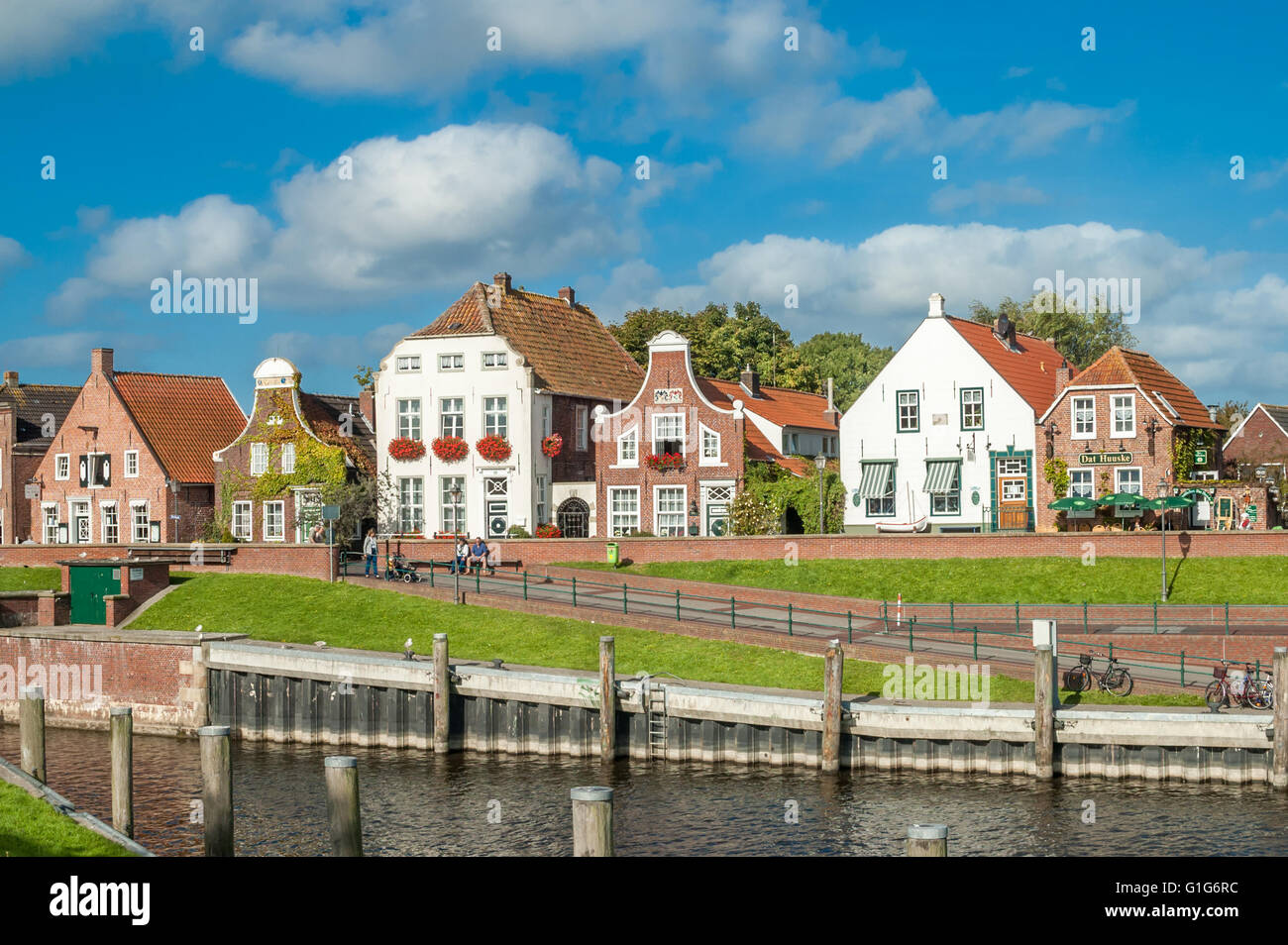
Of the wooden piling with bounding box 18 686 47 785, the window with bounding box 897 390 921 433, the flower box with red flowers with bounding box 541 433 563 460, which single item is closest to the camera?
the wooden piling with bounding box 18 686 47 785

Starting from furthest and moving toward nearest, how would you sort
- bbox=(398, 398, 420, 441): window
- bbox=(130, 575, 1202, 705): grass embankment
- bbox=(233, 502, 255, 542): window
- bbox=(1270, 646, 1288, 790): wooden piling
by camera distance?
bbox=(233, 502, 255, 542): window, bbox=(398, 398, 420, 441): window, bbox=(130, 575, 1202, 705): grass embankment, bbox=(1270, 646, 1288, 790): wooden piling

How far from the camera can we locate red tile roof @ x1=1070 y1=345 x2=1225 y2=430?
174 feet

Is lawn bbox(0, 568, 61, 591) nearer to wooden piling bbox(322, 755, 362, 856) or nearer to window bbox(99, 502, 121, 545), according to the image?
window bbox(99, 502, 121, 545)

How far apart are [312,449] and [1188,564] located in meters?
37.7

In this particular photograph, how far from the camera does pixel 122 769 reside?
21344 mm

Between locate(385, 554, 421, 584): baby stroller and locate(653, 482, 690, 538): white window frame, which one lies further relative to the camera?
locate(653, 482, 690, 538): white window frame

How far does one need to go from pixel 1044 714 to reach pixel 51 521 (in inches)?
2199

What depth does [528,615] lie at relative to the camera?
4091cm

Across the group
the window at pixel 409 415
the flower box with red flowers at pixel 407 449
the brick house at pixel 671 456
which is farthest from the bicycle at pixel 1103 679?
the window at pixel 409 415

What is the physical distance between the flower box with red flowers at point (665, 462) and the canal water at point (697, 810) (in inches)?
1026

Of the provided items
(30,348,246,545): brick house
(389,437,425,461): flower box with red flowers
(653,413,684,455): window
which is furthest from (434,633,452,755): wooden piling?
(30,348,246,545): brick house

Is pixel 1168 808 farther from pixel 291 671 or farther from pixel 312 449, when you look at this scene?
pixel 312 449

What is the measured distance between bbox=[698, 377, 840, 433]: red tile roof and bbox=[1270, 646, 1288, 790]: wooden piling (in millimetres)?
33522
